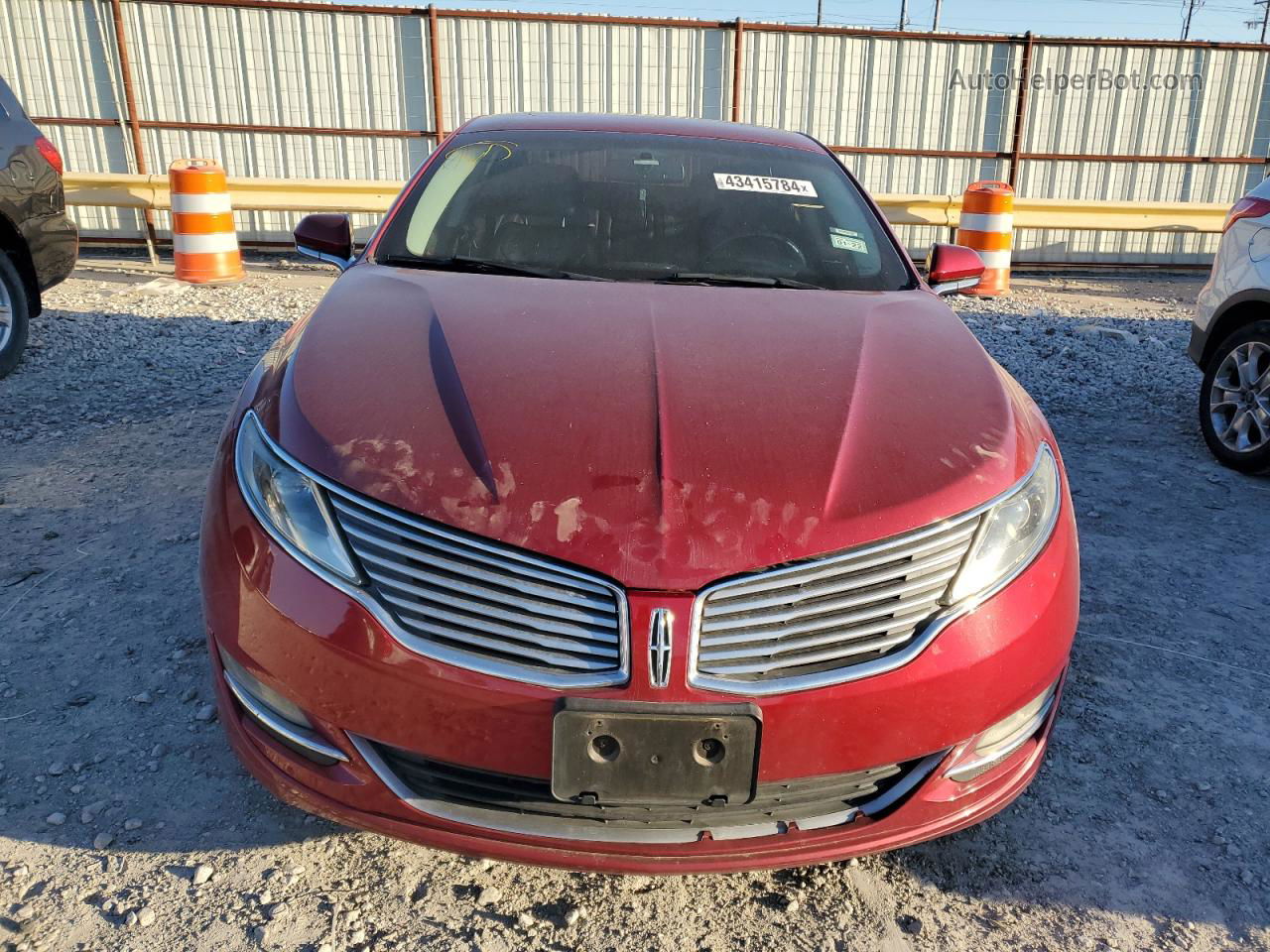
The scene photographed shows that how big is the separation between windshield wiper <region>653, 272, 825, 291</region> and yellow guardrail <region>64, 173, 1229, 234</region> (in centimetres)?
738

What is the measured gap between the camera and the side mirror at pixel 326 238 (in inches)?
134

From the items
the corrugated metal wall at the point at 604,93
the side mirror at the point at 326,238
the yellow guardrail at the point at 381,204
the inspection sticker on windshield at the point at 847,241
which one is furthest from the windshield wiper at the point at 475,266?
the corrugated metal wall at the point at 604,93

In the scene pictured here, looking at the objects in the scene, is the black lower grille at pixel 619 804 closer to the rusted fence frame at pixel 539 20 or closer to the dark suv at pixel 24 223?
the dark suv at pixel 24 223

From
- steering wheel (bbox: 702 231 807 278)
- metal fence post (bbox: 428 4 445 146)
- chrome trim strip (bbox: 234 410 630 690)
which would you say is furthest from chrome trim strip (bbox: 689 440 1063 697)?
metal fence post (bbox: 428 4 445 146)

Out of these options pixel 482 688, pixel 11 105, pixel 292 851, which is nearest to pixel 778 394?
pixel 482 688

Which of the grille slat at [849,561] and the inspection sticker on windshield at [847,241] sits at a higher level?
the inspection sticker on windshield at [847,241]

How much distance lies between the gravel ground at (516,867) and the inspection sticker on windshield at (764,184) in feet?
5.53

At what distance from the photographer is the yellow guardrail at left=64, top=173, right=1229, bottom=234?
31.6 feet

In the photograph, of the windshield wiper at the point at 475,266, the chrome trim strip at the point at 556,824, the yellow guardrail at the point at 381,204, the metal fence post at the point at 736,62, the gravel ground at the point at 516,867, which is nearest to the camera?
the chrome trim strip at the point at 556,824

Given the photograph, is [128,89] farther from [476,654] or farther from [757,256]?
[476,654]

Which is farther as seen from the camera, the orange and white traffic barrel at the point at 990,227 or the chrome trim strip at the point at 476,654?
the orange and white traffic barrel at the point at 990,227

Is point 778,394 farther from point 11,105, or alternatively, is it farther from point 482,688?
point 11,105

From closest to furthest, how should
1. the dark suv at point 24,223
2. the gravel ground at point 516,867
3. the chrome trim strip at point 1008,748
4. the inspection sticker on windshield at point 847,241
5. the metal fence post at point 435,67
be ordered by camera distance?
the chrome trim strip at point 1008,748 → the gravel ground at point 516,867 → the inspection sticker on windshield at point 847,241 → the dark suv at point 24,223 → the metal fence post at point 435,67

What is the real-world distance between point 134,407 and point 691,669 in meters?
4.35
